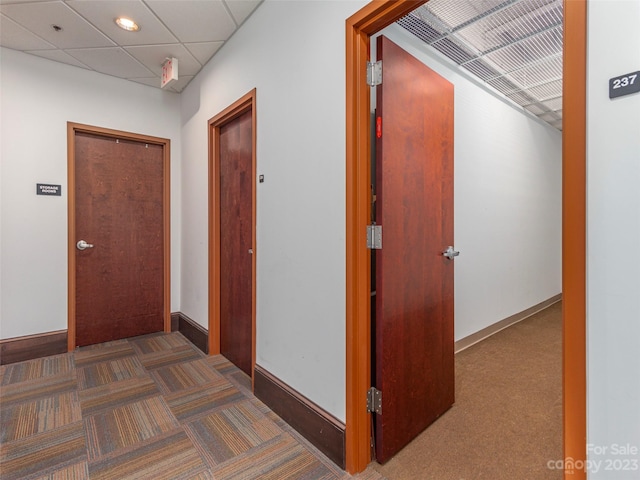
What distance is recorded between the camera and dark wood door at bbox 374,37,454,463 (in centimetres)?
149

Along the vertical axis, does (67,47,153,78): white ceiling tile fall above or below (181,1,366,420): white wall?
above

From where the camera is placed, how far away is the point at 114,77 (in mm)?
3098

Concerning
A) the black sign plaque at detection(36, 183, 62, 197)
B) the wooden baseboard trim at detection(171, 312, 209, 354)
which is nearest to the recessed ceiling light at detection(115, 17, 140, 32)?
the black sign plaque at detection(36, 183, 62, 197)

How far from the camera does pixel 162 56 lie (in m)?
2.74

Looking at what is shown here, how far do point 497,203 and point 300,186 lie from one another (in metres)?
2.43

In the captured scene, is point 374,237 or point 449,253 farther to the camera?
point 449,253

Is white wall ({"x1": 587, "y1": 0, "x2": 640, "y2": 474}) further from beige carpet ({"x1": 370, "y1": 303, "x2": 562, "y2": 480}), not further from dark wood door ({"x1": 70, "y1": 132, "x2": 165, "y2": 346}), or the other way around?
dark wood door ({"x1": 70, "y1": 132, "x2": 165, "y2": 346})

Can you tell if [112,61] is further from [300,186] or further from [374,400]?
[374,400]

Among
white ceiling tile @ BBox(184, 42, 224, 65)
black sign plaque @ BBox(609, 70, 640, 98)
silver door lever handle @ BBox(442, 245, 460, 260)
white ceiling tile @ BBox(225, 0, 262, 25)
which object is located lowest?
silver door lever handle @ BBox(442, 245, 460, 260)

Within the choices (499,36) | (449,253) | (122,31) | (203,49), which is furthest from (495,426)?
(122,31)

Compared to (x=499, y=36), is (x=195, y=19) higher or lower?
higher

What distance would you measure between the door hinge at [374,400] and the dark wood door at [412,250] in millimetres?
28

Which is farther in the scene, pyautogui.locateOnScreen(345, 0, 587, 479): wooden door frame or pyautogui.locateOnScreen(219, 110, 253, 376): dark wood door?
pyautogui.locateOnScreen(219, 110, 253, 376): dark wood door

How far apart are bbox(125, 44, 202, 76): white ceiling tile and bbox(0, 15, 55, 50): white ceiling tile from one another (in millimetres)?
653
